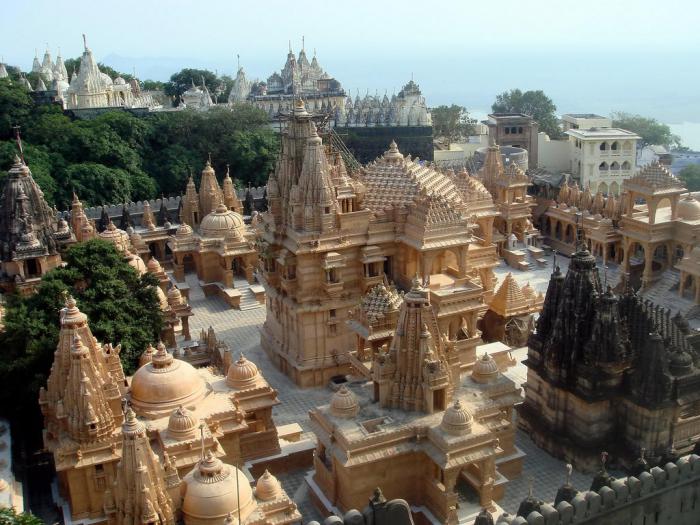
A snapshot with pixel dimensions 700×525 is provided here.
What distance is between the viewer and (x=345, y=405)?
17922 millimetres

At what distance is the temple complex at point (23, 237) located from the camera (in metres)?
28.9

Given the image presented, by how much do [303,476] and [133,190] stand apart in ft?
110

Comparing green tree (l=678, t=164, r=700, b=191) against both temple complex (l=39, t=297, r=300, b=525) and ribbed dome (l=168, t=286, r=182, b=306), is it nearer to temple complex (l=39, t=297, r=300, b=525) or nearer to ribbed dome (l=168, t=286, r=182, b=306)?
ribbed dome (l=168, t=286, r=182, b=306)

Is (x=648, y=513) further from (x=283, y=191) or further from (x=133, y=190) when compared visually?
(x=133, y=190)

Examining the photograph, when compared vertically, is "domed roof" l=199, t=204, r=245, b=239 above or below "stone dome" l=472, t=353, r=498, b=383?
above

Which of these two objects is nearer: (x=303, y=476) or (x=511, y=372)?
(x=303, y=476)

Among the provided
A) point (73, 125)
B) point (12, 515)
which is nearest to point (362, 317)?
point (12, 515)

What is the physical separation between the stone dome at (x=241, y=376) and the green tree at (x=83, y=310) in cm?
418

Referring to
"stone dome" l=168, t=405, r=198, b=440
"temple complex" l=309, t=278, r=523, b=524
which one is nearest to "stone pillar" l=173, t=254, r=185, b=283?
"stone dome" l=168, t=405, r=198, b=440

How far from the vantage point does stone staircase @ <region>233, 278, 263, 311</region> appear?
3422 cm

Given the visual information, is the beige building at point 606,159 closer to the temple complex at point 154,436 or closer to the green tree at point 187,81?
the temple complex at point 154,436

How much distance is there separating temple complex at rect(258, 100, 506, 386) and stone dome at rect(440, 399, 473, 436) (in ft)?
22.2

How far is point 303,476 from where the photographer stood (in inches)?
828

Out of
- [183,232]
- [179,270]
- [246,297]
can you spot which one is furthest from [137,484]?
[183,232]
